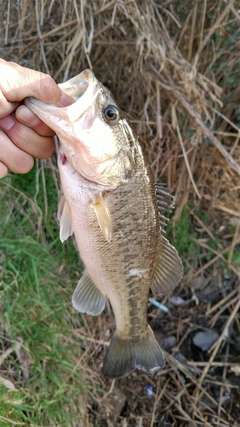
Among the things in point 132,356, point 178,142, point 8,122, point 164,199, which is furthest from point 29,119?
point 178,142

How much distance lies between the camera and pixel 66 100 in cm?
145

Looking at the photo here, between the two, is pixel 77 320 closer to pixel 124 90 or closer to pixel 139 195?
pixel 139 195

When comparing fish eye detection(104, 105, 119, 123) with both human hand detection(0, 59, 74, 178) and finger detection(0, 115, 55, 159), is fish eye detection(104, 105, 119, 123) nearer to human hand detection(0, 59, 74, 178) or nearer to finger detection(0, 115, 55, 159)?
human hand detection(0, 59, 74, 178)

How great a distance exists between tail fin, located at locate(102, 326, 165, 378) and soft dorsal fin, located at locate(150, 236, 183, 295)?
0.88ft

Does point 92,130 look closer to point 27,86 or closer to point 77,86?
point 77,86

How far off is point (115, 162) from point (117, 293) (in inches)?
25.2

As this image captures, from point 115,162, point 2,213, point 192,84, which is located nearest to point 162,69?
point 192,84

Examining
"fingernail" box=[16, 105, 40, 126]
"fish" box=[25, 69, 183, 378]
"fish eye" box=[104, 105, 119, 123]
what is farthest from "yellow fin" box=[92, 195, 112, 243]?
"fingernail" box=[16, 105, 40, 126]

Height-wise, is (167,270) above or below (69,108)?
below

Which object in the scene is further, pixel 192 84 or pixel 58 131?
pixel 192 84

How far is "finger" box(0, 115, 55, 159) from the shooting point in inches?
62.5

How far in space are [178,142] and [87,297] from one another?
4.59 ft

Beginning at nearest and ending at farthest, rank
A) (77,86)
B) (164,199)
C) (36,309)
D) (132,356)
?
(77,86), (164,199), (132,356), (36,309)

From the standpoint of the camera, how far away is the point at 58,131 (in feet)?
4.50
